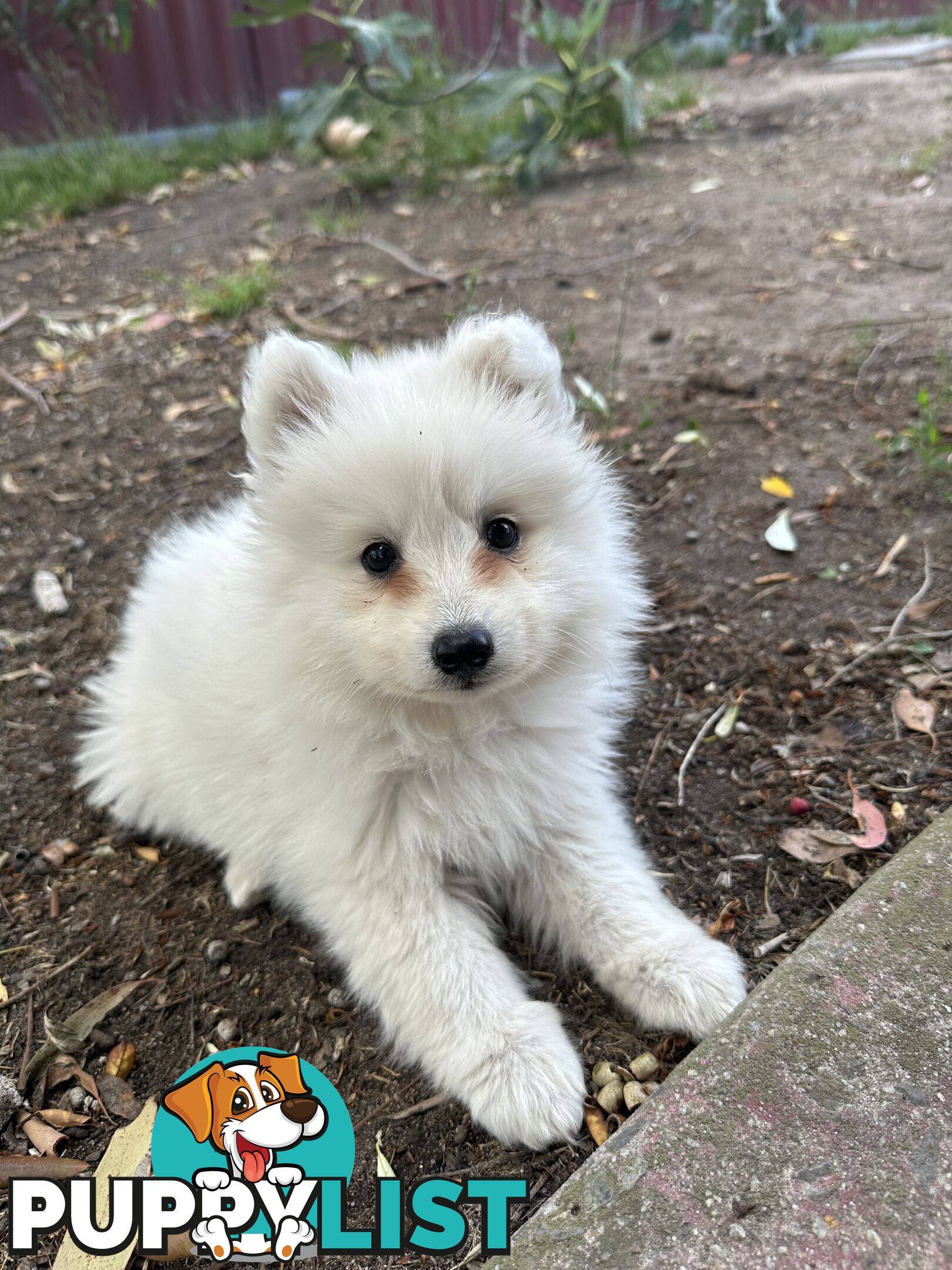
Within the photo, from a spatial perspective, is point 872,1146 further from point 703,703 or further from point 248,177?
point 248,177

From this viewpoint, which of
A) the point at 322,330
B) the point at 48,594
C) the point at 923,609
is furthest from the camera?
the point at 322,330

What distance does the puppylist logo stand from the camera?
6.02 ft

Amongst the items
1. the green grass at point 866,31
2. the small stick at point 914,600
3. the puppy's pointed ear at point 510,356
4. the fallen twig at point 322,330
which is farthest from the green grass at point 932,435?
the green grass at point 866,31

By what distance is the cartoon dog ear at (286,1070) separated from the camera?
206cm

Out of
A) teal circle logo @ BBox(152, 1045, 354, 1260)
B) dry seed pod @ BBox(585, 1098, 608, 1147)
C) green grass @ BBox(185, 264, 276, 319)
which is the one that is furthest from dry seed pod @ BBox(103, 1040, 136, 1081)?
green grass @ BBox(185, 264, 276, 319)

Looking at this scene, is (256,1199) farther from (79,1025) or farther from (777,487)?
(777,487)

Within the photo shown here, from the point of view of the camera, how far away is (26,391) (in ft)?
17.4

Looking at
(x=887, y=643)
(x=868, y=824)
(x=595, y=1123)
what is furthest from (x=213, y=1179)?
(x=887, y=643)

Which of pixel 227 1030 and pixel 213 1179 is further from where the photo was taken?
pixel 227 1030

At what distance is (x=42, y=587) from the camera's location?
3.83 metres

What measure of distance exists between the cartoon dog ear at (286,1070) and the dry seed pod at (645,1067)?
0.73 m

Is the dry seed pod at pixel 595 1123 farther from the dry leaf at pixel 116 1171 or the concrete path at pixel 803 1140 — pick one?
the dry leaf at pixel 116 1171

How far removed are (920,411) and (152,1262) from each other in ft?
13.3

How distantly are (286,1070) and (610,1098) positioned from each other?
0.73 m
